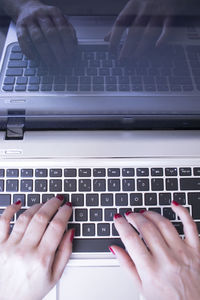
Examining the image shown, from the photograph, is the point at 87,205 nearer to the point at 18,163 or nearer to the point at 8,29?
the point at 18,163

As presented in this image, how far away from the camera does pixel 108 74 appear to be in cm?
56

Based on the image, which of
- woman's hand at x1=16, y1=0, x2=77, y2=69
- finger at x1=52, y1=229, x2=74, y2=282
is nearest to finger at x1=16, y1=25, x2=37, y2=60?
woman's hand at x1=16, y1=0, x2=77, y2=69

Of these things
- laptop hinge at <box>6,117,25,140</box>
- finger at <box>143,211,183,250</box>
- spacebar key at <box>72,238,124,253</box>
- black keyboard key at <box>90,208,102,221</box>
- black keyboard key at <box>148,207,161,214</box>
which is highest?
laptop hinge at <box>6,117,25,140</box>

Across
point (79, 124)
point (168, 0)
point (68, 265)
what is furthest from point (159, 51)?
point (68, 265)

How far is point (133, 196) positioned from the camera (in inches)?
22.8

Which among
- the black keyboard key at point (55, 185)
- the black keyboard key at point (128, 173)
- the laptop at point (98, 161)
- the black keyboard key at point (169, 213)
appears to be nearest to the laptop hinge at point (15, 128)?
the laptop at point (98, 161)

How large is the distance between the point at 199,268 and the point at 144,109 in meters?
0.31

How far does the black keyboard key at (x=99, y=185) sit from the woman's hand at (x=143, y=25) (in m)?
0.23

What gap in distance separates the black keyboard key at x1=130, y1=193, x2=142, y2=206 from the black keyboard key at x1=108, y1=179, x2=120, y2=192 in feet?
0.10

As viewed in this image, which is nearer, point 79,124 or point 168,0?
point 168,0

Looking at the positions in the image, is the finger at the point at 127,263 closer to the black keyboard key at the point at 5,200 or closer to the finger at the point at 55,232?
the finger at the point at 55,232

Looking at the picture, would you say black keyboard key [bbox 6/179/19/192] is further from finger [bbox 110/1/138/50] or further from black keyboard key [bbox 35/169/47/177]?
finger [bbox 110/1/138/50]

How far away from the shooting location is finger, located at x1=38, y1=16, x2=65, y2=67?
1.58 feet

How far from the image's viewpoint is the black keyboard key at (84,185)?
578 mm
